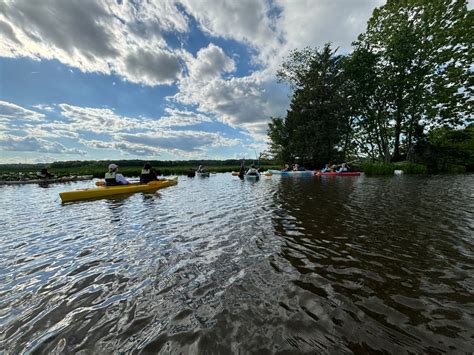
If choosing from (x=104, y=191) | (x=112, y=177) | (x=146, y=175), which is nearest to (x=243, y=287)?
(x=104, y=191)

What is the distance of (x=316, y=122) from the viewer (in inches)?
1529

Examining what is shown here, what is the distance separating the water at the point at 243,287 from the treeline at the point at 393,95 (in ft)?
114

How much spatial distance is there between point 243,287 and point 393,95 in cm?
4382

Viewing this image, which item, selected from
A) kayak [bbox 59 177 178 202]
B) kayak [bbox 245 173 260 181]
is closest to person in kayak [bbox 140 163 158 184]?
kayak [bbox 59 177 178 202]

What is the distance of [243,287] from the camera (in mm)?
3773

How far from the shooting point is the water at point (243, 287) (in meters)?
2.63

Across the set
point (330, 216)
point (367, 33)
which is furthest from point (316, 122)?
point (330, 216)

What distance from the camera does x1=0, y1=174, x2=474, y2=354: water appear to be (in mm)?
2627

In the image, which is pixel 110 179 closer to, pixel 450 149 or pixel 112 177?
pixel 112 177

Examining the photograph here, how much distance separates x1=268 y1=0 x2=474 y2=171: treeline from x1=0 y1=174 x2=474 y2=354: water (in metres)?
34.7

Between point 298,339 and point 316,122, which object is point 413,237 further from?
point 316,122

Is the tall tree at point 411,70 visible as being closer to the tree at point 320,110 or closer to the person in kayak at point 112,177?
the tree at point 320,110

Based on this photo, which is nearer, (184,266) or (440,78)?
(184,266)

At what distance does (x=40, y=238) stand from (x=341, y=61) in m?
46.9
